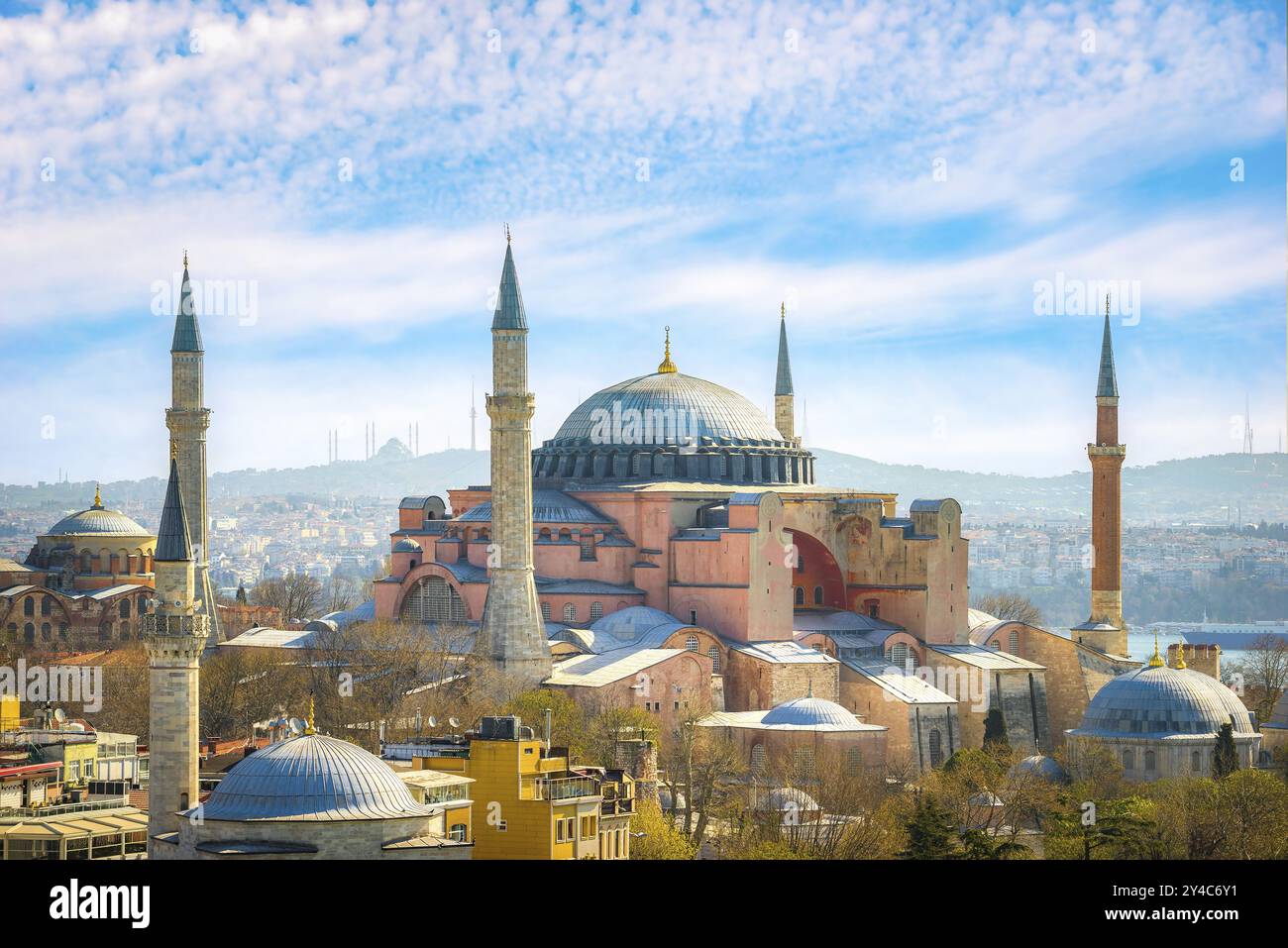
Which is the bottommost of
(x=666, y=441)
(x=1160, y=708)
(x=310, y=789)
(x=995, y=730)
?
(x=995, y=730)

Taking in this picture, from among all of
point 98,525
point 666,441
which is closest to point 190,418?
point 666,441

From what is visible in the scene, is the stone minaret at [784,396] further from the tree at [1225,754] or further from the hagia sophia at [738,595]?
the tree at [1225,754]

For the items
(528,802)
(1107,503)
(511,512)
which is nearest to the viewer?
(528,802)

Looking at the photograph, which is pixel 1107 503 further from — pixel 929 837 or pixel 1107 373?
pixel 929 837
